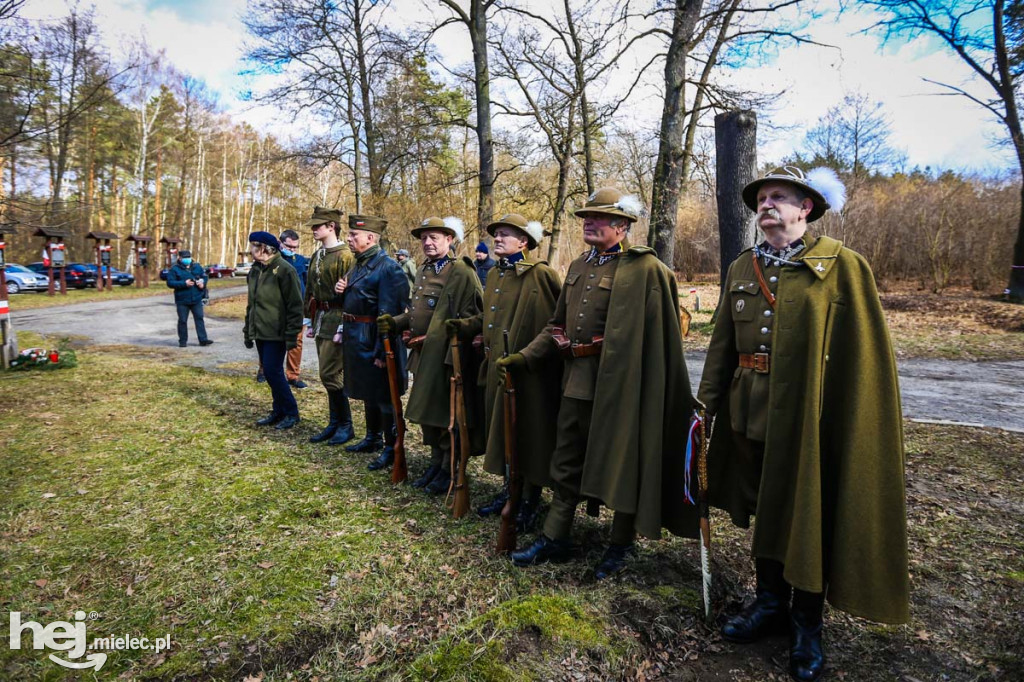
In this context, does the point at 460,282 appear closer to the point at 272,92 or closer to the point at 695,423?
the point at 695,423

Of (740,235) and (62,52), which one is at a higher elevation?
(62,52)

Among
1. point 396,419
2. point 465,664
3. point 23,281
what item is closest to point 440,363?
point 396,419

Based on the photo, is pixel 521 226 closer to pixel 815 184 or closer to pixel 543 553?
pixel 815 184

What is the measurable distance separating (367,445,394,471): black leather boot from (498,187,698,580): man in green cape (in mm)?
2118

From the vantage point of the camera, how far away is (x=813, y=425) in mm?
2498

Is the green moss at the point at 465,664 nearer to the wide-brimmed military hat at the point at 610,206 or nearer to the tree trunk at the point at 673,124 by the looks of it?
the wide-brimmed military hat at the point at 610,206

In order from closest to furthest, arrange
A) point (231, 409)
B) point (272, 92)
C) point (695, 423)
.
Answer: point (695, 423) → point (231, 409) → point (272, 92)

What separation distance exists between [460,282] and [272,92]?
18190 millimetres

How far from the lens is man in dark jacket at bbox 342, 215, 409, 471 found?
5.23 metres

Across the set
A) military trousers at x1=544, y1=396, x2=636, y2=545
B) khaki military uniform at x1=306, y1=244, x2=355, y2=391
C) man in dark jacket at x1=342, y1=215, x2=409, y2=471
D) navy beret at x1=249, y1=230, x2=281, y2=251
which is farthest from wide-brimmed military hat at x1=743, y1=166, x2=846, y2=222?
navy beret at x1=249, y1=230, x2=281, y2=251

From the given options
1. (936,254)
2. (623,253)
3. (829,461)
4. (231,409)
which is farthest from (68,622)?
(936,254)

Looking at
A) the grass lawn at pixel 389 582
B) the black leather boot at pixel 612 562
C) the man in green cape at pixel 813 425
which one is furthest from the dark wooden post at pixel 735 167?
the black leather boot at pixel 612 562

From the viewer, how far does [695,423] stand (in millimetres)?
2883

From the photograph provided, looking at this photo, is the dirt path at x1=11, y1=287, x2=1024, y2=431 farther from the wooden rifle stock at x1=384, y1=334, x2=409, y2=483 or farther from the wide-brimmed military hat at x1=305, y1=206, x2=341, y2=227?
the wooden rifle stock at x1=384, y1=334, x2=409, y2=483
